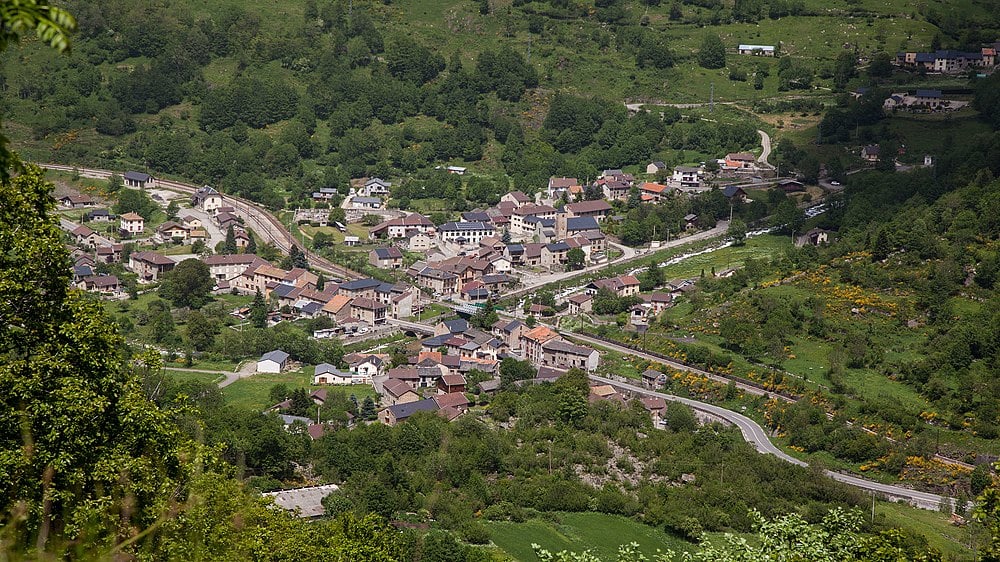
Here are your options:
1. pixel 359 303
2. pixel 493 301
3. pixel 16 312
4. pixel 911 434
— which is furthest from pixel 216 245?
pixel 16 312

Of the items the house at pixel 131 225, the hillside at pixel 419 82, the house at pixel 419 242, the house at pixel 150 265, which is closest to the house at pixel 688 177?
the hillside at pixel 419 82

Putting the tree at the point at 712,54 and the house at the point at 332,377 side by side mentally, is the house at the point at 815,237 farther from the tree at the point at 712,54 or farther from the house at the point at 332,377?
the tree at the point at 712,54

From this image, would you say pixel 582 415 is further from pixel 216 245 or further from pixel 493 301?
pixel 216 245

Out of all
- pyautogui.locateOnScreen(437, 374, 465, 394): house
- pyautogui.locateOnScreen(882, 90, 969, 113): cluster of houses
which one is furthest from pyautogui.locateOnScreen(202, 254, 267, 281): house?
pyautogui.locateOnScreen(882, 90, 969, 113): cluster of houses

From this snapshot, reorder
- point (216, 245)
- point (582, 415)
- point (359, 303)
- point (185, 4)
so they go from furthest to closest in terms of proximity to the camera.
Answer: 1. point (185, 4)
2. point (216, 245)
3. point (359, 303)
4. point (582, 415)

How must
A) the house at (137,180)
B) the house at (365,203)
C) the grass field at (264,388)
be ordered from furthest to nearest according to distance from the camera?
1. the house at (137,180)
2. the house at (365,203)
3. the grass field at (264,388)

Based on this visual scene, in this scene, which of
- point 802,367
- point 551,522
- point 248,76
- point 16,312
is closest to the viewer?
point 16,312

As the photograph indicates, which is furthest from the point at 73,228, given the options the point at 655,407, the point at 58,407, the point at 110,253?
the point at 58,407

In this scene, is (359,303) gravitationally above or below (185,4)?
below
